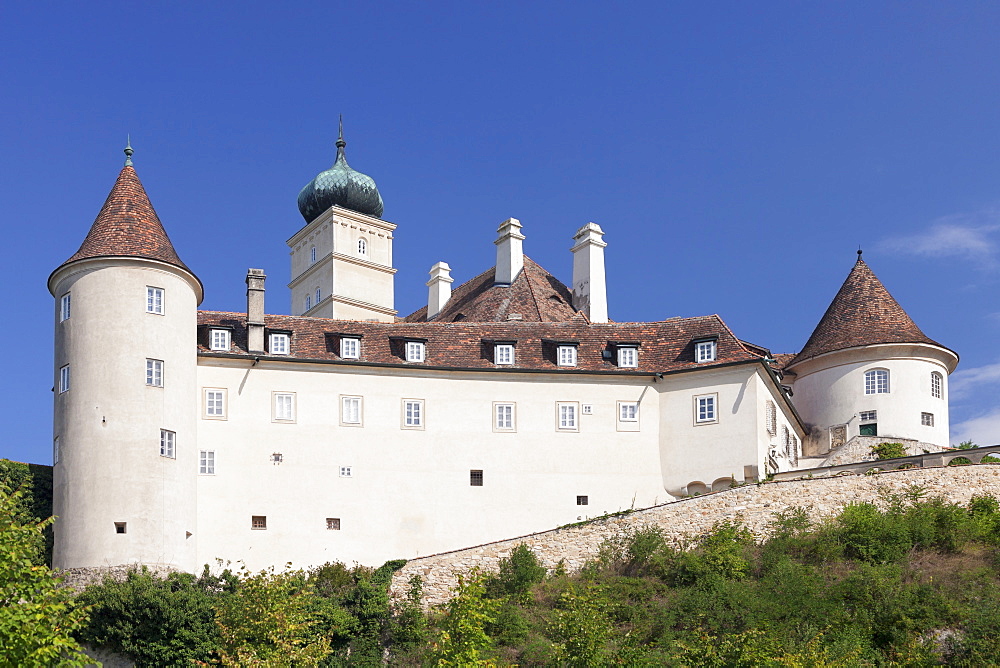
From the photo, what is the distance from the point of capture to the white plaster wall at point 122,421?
162 ft

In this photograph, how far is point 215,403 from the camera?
54.2 m

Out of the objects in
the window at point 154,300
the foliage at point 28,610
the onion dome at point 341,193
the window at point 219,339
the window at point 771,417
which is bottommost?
the foliage at point 28,610

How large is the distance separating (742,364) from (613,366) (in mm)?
5386

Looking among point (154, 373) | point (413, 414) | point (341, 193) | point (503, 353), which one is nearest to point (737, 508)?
point (503, 353)

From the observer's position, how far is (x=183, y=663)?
4528cm

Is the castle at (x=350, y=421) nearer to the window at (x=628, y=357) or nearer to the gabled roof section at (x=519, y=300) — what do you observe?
the window at (x=628, y=357)

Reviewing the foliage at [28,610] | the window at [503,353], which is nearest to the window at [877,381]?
the window at [503,353]

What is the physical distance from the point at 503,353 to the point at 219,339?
11403mm

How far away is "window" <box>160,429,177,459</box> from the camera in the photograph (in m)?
50.9

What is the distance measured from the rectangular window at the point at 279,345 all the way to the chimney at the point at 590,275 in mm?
18453

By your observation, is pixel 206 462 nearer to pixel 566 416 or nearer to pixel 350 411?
pixel 350 411

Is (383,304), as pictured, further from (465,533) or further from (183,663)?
(183,663)

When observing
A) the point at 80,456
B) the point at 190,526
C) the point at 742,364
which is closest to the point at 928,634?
the point at 742,364

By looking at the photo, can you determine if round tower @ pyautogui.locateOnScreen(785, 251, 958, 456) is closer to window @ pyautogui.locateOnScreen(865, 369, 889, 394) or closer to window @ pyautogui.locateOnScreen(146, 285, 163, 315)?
window @ pyautogui.locateOnScreen(865, 369, 889, 394)
